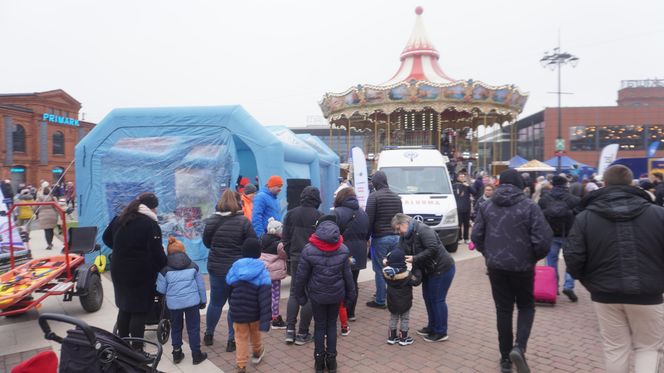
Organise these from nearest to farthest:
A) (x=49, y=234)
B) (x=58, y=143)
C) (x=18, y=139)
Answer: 1. (x=49, y=234)
2. (x=18, y=139)
3. (x=58, y=143)

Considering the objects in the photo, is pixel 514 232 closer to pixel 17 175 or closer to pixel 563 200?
pixel 563 200

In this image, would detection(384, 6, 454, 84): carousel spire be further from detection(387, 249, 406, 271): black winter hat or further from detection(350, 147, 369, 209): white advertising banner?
detection(387, 249, 406, 271): black winter hat

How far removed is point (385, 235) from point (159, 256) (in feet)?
9.77

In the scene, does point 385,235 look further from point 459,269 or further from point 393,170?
point 393,170

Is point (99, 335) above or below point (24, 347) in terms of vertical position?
above

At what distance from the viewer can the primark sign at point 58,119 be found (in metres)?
39.8

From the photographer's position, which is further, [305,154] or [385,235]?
[305,154]

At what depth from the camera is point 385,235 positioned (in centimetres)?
598

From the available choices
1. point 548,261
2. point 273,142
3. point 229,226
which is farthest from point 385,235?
point 273,142

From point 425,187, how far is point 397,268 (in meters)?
6.04

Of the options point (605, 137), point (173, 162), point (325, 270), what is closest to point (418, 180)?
point (173, 162)

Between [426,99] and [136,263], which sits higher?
[426,99]

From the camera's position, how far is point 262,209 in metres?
6.30

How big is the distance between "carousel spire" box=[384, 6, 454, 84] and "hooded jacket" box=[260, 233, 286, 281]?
65.5 ft
